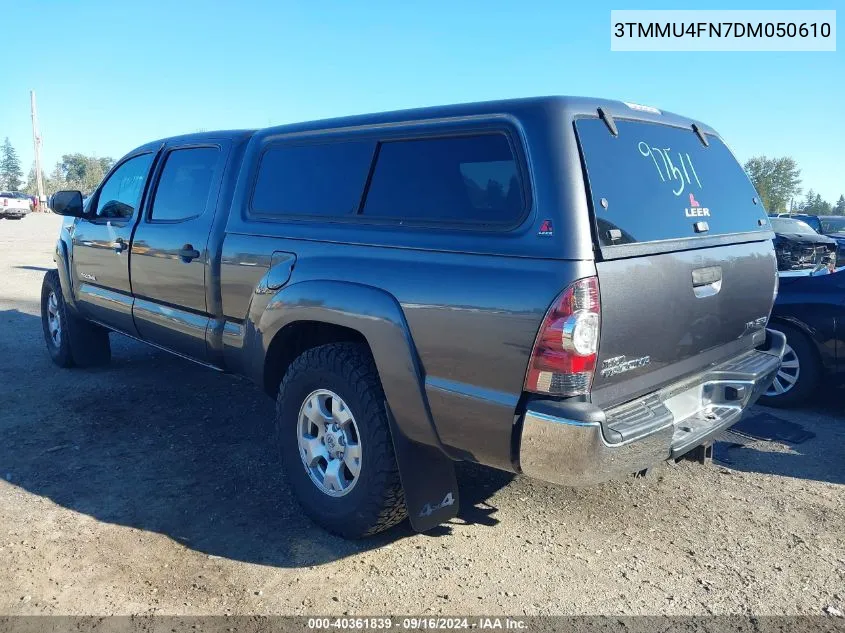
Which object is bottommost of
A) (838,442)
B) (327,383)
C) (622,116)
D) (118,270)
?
(838,442)

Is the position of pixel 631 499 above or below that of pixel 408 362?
below

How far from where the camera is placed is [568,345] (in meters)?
2.42

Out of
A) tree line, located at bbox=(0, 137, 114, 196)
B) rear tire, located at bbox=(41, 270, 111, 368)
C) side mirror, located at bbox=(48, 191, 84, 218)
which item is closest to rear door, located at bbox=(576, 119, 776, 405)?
side mirror, located at bbox=(48, 191, 84, 218)

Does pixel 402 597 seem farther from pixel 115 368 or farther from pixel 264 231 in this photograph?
pixel 115 368

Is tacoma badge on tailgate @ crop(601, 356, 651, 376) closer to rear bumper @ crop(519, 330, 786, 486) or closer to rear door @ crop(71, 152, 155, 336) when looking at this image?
rear bumper @ crop(519, 330, 786, 486)

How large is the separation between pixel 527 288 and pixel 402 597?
4.71 ft

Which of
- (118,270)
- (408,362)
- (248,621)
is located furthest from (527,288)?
(118,270)

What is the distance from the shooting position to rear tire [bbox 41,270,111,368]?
19.7 ft

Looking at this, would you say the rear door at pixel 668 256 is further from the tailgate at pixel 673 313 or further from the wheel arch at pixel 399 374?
the wheel arch at pixel 399 374

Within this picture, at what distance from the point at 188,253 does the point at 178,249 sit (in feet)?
0.46

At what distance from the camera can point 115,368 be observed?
625 cm

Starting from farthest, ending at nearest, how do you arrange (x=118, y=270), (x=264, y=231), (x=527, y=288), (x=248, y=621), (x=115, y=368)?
(x=115, y=368) → (x=118, y=270) → (x=264, y=231) → (x=248, y=621) → (x=527, y=288)

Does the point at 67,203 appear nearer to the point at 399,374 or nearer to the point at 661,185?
the point at 399,374

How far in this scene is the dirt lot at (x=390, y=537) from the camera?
286 centimetres
